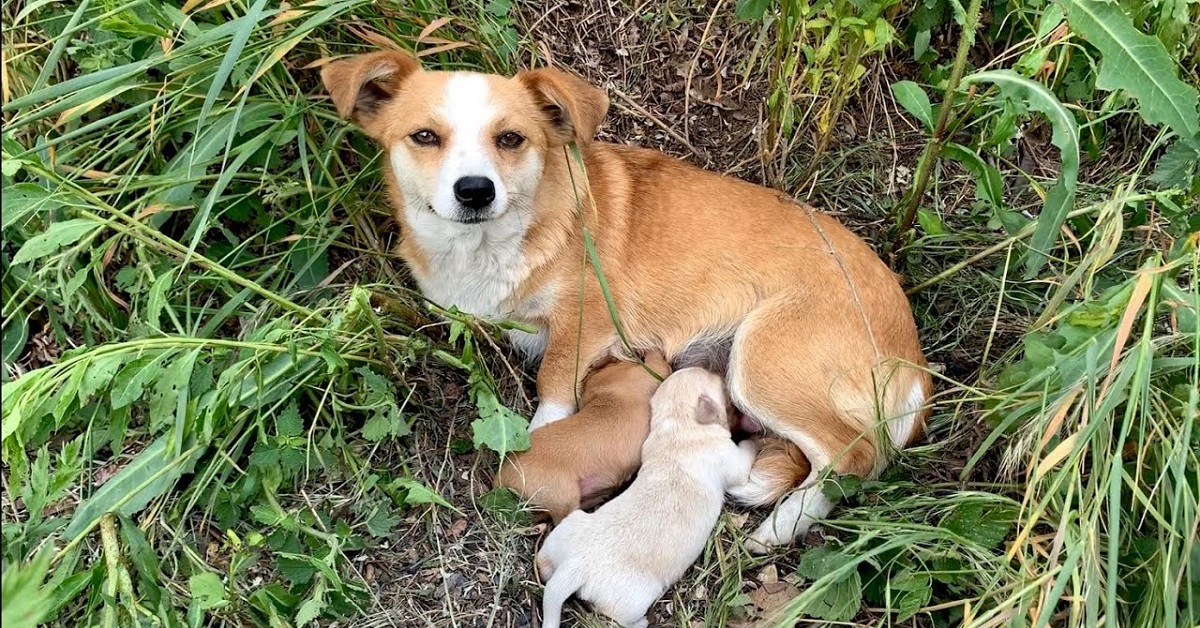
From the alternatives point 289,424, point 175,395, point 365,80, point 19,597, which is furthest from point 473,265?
point 19,597

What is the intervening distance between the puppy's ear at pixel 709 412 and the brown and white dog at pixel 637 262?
166mm

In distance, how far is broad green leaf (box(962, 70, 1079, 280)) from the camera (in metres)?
2.08

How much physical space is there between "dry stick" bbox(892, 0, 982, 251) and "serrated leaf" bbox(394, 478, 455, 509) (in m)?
1.80

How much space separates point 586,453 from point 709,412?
0.40 m

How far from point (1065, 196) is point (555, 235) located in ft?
4.84

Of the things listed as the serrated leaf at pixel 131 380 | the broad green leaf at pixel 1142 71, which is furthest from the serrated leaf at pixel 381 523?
the broad green leaf at pixel 1142 71

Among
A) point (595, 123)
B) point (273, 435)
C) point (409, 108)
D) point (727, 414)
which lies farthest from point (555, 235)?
point (273, 435)

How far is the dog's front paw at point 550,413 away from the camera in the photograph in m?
2.73

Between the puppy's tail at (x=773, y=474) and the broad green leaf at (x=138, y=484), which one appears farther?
the puppy's tail at (x=773, y=474)

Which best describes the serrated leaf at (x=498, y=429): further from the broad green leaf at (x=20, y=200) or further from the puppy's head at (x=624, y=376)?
the broad green leaf at (x=20, y=200)

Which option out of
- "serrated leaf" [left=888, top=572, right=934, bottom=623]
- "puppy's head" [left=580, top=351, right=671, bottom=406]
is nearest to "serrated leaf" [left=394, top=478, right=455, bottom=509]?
"puppy's head" [left=580, top=351, right=671, bottom=406]

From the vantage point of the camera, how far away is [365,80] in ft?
7.86

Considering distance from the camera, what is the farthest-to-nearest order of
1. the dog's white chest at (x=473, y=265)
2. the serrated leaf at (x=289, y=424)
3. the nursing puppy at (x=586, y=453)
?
the dog's white chest at (x=473, y=265), the nursing puppy at (x=586, y=453), the serrated leaf at (x=289, y=424)

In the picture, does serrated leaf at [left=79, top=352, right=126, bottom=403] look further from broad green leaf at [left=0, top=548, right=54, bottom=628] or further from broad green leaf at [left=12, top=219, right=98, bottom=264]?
broad green leaf at [left=0, top=548, right=54, bottom=628]
